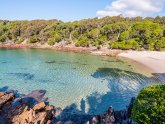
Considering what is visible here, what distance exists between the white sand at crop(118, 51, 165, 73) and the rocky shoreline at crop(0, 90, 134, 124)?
1286 inches

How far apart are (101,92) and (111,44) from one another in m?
56.4

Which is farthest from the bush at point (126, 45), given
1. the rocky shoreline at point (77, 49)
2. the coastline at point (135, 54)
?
the rocky shoreline at point (77, 49)

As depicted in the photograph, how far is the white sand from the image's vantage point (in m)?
56.6

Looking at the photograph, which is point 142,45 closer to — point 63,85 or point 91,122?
point 63,85

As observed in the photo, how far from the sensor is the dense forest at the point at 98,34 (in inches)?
3356

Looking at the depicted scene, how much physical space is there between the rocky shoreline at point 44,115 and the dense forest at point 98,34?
61128 millimetres

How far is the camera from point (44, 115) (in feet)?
77.7

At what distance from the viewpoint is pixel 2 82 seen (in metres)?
42.3

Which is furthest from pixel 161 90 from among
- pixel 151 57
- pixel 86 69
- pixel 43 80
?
pixel 151 57

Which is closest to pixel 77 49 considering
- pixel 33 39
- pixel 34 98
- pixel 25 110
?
pixel 33 39

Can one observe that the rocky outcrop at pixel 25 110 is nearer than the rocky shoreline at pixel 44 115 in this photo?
No

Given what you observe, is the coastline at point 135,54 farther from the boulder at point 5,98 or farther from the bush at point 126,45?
the boulder at point 5,98

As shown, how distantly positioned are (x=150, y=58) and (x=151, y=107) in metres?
55.1

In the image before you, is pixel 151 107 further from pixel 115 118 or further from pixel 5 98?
pixel 5 98
